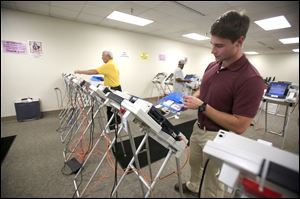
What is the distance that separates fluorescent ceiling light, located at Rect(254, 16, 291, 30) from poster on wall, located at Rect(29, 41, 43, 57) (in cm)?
575

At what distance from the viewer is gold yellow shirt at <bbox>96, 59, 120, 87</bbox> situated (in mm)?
3109

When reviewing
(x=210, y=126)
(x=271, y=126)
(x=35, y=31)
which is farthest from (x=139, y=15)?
(x=271, y=126)

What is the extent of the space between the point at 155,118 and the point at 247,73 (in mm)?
625

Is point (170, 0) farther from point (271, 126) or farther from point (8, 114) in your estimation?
point (8, 114)

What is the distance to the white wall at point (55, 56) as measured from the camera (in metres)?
3.74

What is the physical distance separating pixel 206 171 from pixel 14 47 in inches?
190

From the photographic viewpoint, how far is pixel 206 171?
126cm

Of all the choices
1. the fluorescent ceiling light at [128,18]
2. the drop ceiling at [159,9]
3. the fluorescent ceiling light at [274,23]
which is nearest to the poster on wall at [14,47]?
the drop ceiling at [159,9]

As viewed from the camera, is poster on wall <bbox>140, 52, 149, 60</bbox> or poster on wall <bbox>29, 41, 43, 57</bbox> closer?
poster on wall <bbox>29, 41, 43, 57</bbox>

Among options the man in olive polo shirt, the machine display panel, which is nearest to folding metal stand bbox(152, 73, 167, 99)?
the machine display panel

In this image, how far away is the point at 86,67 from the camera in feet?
15.8

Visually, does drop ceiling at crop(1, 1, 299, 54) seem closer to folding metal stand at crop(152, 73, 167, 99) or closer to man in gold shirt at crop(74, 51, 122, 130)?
man in gold shirt at crop(74, 51, 122, 130)

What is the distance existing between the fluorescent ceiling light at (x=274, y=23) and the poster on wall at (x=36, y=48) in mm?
5746

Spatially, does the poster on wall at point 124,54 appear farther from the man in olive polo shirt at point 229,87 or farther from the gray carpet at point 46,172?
the man in olive polo shirt at point 229,87
